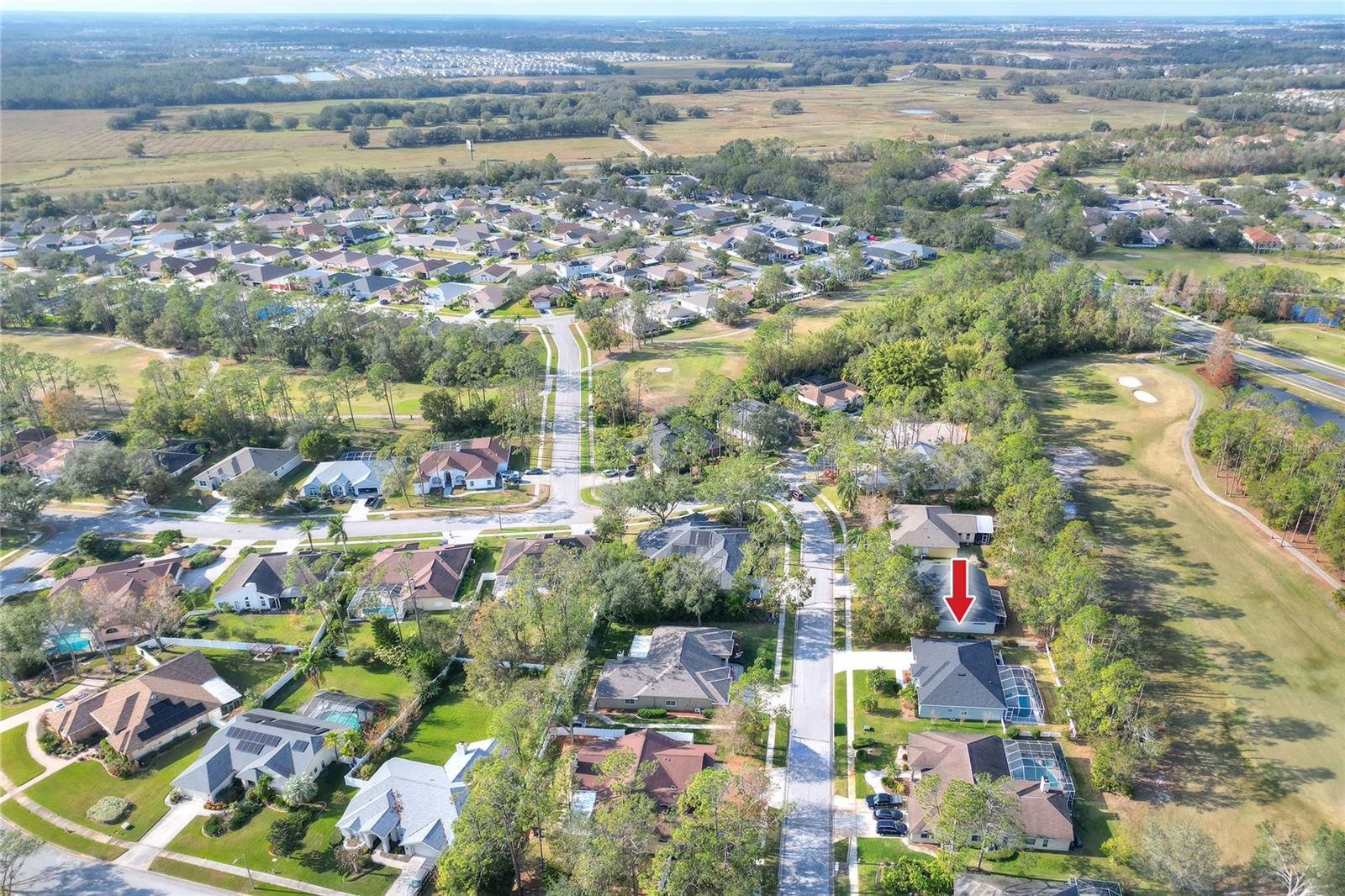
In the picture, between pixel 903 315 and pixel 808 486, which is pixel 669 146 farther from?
pixel 808 486

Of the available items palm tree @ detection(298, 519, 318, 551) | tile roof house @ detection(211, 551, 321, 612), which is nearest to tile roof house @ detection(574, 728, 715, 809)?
tile roof house @ detection(211, 551, 321, 612)

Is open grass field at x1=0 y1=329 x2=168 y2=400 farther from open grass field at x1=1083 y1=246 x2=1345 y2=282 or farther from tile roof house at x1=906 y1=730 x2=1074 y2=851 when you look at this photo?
open grass field at x1=1083 y1=246 x2=1345 y2=282

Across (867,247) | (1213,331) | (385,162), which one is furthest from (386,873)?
(385,162)

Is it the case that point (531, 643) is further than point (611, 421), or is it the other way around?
point (611, 421)

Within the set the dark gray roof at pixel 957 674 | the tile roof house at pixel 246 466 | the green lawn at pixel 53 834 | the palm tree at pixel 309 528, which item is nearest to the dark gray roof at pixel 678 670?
the dark gray roof at pixel 957 674

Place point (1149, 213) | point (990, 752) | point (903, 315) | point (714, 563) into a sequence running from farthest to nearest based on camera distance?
1. point (1149, 213)
2. point (903, 315)
3. point (714, 563)
4. point (990, 752)

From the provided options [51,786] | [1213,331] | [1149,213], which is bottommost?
[51,786]

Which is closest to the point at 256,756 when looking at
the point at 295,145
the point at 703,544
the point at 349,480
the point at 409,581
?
the point at 409,581
